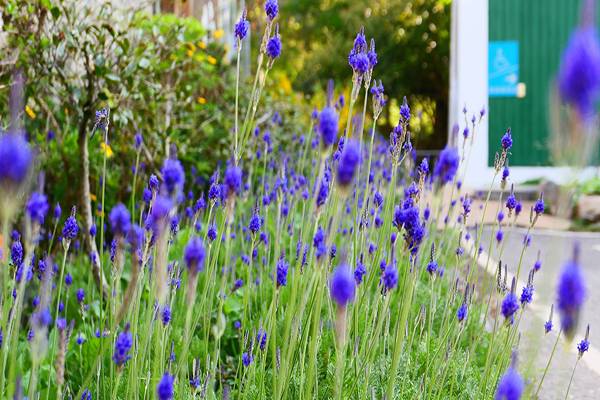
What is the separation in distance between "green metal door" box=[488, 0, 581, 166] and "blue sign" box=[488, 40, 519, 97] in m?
0.07

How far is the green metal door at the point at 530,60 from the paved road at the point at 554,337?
4.83 m

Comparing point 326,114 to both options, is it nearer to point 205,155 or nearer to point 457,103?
point 205,155

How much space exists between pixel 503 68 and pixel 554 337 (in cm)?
838

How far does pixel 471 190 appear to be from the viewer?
10.5 m

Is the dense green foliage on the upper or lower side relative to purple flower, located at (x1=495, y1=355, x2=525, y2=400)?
upper

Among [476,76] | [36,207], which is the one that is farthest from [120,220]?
[476,76]

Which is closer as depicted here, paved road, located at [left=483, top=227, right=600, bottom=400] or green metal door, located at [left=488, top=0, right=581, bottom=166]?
paved road, located at [left=483, top=227, right=600, bottom=400]

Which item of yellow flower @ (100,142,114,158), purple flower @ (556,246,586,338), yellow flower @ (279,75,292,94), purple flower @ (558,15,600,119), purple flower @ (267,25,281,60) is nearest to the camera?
purple flower @ (558,15,600,119)

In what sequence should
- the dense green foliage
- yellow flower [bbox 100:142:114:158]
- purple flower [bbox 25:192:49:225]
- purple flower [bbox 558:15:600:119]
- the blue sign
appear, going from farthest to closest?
the dense green foliage → the blue sign → yellow flower [bbox 100:142:114:158] → purple flower [bbox 25:192:49:225] → purple flower [bbox 558:15:600:119]

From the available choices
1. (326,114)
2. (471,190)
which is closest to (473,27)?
(471,190)

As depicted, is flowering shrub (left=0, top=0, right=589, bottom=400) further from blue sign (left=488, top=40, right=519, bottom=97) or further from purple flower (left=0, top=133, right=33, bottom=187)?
blue sign (left=488, top=40, right=519, bottom=97)

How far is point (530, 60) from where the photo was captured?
1126 cm

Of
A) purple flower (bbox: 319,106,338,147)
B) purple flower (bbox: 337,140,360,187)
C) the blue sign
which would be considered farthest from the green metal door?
purple flower (bbox: 337,140,360,187)

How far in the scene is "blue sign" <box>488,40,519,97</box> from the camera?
11.3m
